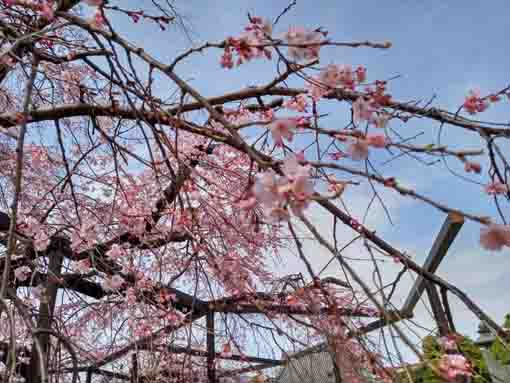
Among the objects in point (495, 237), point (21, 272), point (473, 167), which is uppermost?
point (21, 272)

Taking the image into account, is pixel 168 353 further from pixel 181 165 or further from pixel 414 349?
pixel 414 349

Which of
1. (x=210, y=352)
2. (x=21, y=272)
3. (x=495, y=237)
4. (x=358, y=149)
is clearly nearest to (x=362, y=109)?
(x=358, y=149)

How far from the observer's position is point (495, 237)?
796 millimetres

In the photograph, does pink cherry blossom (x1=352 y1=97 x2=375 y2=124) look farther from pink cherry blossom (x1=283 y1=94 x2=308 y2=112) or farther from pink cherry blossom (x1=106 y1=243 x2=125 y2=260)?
pink cherry blossom (x1=106 y1=243 x2=125 y2=260)

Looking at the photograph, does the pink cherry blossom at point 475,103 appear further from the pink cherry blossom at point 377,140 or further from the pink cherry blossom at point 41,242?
the pink cherry blossom at point 41,242

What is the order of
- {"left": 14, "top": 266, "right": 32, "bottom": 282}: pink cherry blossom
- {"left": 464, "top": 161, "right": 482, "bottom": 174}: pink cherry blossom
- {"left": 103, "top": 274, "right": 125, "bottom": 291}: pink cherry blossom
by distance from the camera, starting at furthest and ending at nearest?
{"left": 14, "top": 266, "right": 32, "bottom": 282}: pink cherry blossom < {"left": 103, "top": 274, "right": 125, "bottom": 291}: pink cherry blossom < {"left": 464, "top": 161, "right": 482, "bottom": 174}: pink cherry blossom

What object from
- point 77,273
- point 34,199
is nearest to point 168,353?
point 77,273

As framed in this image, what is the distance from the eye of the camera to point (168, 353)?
3.24 meters

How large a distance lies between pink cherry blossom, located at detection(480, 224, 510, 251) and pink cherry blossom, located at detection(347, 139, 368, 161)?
10.7 inches

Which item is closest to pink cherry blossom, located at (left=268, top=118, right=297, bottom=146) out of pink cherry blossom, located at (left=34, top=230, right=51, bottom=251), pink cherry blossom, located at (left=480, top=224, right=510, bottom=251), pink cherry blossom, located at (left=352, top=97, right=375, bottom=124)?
pink cherry blossom, located at (left=352, top=97, right=375, bottom=124)

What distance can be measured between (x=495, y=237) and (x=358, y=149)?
305 millimetres

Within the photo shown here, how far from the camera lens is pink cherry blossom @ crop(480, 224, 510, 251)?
77 centimetres

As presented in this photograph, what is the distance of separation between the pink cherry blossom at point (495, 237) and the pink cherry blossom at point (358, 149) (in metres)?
0.27

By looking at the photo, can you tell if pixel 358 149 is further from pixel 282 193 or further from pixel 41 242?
pixel 41 242
